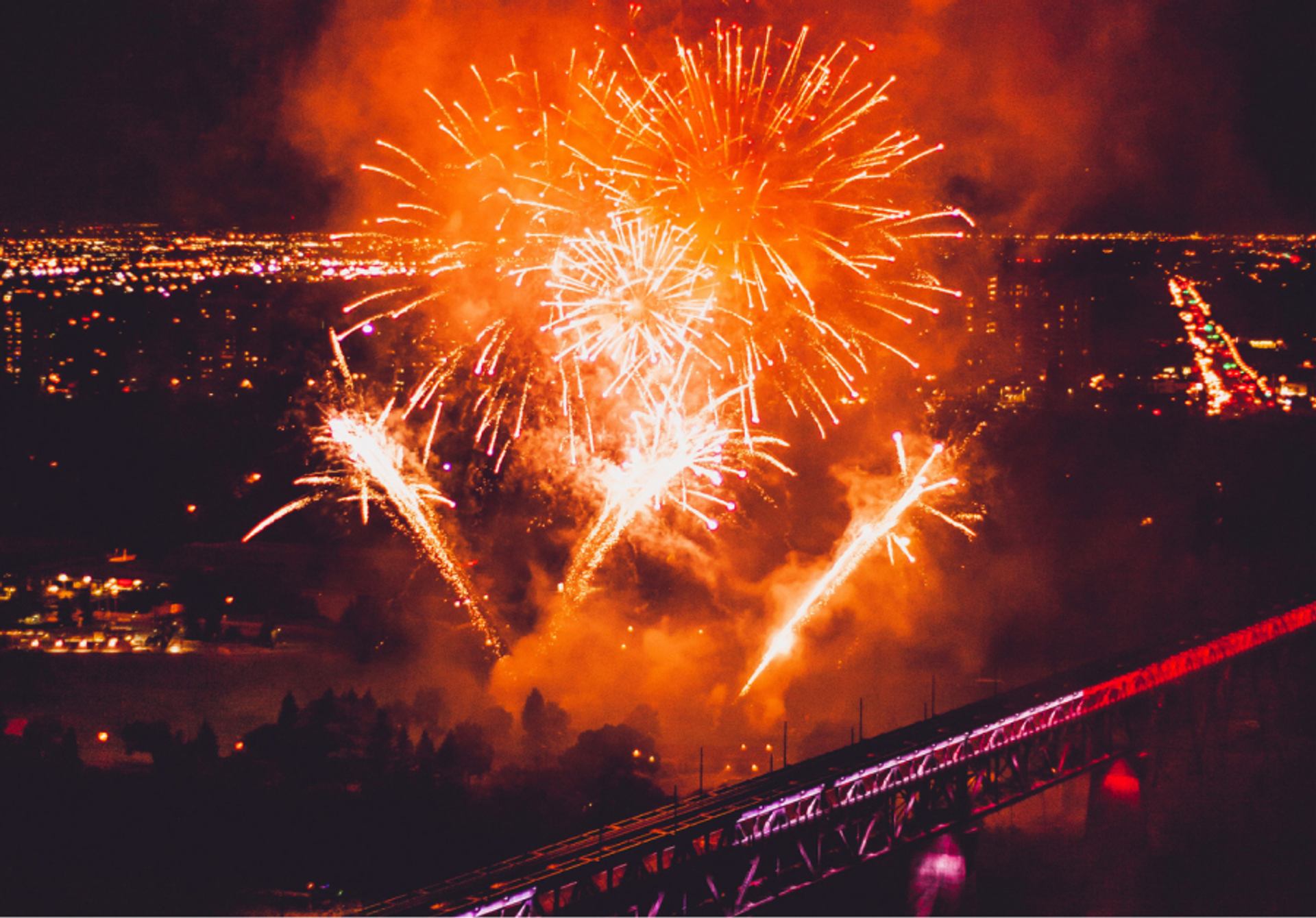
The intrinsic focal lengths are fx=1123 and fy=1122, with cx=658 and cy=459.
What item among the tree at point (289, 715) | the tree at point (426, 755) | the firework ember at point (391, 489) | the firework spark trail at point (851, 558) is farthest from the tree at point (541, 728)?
the firework spark trail at point (851, 558)

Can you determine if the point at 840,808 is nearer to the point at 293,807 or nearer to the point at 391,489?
the point at 293,807

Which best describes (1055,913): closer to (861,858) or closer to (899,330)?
(861,858)

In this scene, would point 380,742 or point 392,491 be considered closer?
point 380,742

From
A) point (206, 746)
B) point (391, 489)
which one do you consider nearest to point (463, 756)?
point (206, 746)

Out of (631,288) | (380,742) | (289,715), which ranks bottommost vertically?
(380,742)

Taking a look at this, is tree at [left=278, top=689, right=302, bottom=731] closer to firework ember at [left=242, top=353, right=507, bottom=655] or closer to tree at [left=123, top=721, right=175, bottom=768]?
tree at [left=123, top=721, right=175, bottom=768]

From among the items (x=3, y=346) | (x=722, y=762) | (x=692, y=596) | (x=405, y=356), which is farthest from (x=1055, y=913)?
(x=3, y=346)

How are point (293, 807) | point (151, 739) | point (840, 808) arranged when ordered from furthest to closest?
point (151, 739) → point (293, 807) → point (840, 808)
